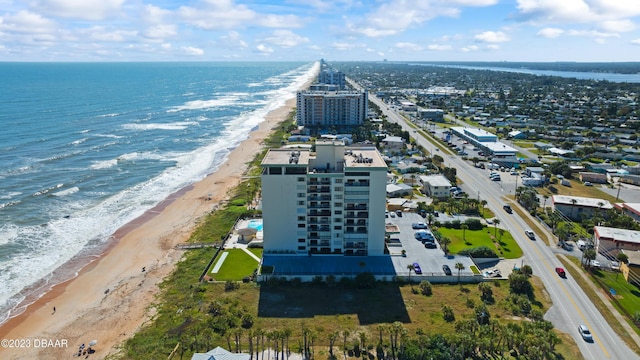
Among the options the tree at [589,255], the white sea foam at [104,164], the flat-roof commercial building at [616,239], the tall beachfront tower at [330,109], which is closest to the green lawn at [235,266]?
the tree at [589,255]

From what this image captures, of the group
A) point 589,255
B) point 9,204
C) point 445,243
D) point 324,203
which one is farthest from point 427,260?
point 9,204

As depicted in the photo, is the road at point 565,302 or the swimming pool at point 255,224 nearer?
the road at point 565,302

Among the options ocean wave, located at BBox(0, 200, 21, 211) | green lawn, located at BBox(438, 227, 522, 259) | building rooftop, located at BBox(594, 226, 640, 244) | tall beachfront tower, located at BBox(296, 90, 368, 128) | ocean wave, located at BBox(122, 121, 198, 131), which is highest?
tall beachfront tower, located at BBox(296, 90, 368, 128)

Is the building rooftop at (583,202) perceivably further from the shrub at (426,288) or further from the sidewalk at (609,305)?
the shrub at (426,288)

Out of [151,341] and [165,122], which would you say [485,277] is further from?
[165,122]

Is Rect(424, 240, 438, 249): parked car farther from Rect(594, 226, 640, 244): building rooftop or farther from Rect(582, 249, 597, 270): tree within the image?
Rect(594, 226, 640, 244): building rooftop

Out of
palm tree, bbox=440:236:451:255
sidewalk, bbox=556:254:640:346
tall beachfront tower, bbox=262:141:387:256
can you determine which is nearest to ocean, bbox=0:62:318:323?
tall beachfront tower, bbox=262:141:387:256

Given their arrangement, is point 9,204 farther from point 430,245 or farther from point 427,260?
point 430,245
